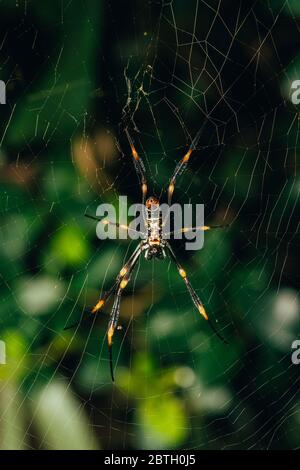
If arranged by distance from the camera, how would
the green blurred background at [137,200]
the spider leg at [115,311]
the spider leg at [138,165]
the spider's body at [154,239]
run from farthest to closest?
the spider's body at [154,239], the spider leg at [115,311], the spider leg at [138,165], the green blurred background at [137,200]

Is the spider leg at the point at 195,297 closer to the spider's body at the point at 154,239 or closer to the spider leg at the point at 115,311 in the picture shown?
the spider's body at the point at 154,239

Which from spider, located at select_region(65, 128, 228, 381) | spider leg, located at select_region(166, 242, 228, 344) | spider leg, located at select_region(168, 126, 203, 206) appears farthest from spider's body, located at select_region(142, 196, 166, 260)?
spider leg, located at select_region(168, 126, 203, 206)

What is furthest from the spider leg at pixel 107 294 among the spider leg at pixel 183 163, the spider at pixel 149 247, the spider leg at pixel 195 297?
the spider leg at pixel 183 163

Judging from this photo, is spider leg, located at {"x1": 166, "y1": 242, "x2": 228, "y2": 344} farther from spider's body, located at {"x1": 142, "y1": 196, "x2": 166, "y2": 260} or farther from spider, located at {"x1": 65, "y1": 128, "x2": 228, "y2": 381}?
spider's body, located at {"x1": 142, "y1": 196, "x2": 166, "y2": 260}

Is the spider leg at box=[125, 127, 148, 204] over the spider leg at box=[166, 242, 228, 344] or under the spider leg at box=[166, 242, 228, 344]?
over

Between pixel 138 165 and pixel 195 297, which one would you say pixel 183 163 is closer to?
pixel 138 165

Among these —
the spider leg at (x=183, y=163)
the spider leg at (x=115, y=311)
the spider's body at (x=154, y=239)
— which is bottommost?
the spider leg at (x=115, y=311)
